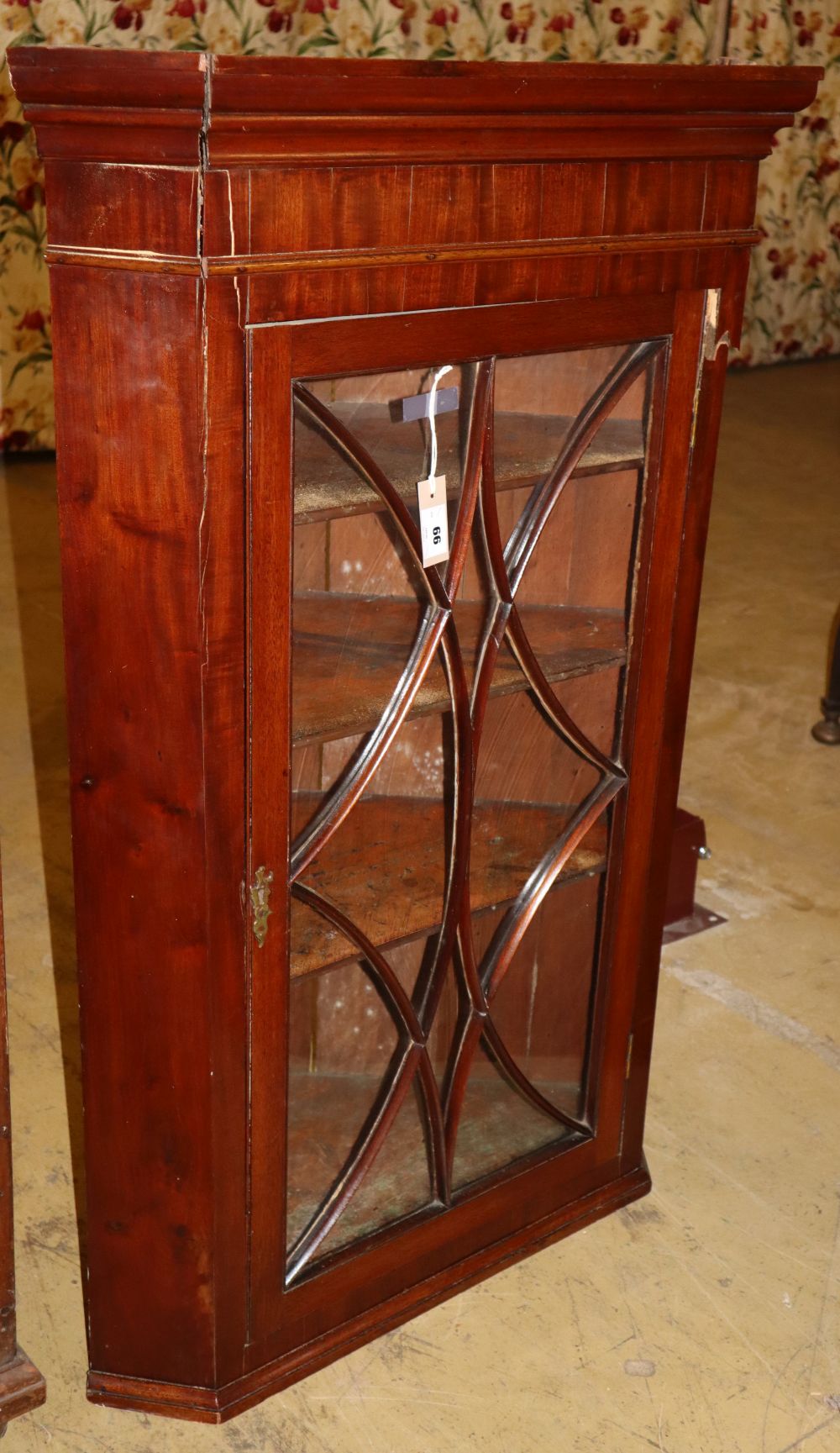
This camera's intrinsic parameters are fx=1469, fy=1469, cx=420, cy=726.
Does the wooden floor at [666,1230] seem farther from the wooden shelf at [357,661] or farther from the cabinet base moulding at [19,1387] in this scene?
the wooden shelf at [357,661]

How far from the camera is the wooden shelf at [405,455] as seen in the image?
119cm

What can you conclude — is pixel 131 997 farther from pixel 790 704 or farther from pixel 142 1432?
pixel 790 704

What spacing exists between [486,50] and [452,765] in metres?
4.21

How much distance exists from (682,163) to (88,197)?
0.54m

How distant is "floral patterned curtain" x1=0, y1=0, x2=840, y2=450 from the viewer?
414cm

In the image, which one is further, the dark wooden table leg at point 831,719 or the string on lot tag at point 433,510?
the dark wooden table leg at point 831,719

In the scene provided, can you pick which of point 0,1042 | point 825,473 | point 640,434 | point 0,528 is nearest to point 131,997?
point 0,1042

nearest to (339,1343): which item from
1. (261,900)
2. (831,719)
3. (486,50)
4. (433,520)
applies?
(261,900)

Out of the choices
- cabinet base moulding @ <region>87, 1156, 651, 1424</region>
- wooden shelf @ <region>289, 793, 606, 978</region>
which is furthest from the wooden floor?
wooden shelf @ <region>289, 793, 606, 978</region>

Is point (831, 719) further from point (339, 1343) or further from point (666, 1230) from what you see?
point (339, 1343)

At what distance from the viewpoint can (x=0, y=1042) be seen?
1.24 meters

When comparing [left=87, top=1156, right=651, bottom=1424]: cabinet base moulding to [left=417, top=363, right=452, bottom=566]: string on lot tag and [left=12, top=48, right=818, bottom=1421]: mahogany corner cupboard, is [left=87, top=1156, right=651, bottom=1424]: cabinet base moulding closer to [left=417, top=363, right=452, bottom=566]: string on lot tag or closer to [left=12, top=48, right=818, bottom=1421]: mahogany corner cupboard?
[left=12, top=48, right=818, bottom=1421]: mahogany corner cupboard

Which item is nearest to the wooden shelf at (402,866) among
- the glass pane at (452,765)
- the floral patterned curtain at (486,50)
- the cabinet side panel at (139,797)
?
the glass pane at (452,765)

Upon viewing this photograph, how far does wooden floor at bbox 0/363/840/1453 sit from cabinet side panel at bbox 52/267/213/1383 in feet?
0.61
